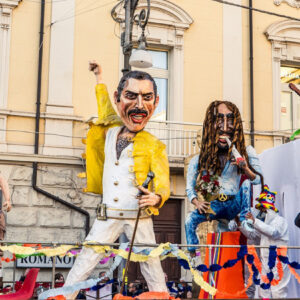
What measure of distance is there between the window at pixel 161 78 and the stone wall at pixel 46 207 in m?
2.41

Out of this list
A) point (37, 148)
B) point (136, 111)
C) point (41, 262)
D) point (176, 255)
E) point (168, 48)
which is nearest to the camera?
point (176, 255)

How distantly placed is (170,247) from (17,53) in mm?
8809

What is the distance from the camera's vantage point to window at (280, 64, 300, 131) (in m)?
14.5

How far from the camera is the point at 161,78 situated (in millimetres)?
13914

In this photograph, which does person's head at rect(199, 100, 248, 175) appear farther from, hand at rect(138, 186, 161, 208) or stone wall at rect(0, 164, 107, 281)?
stone wall at rect(0, 164, 107, 281)

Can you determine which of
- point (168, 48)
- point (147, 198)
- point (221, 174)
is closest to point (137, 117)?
point (147, 198)

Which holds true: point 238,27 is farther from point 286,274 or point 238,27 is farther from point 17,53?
point 286,274

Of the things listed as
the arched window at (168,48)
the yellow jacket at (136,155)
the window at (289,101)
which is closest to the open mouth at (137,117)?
the yellow jacket at (136,155)

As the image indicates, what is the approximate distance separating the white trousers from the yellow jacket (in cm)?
21

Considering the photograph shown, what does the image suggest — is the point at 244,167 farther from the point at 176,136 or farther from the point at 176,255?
the point at 176,136

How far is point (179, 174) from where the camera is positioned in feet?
43.7

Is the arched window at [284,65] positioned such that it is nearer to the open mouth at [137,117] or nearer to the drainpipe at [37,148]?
the drainpipe at [37,148]

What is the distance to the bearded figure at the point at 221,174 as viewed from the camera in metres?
5.45

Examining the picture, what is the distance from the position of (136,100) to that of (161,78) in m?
8.96
